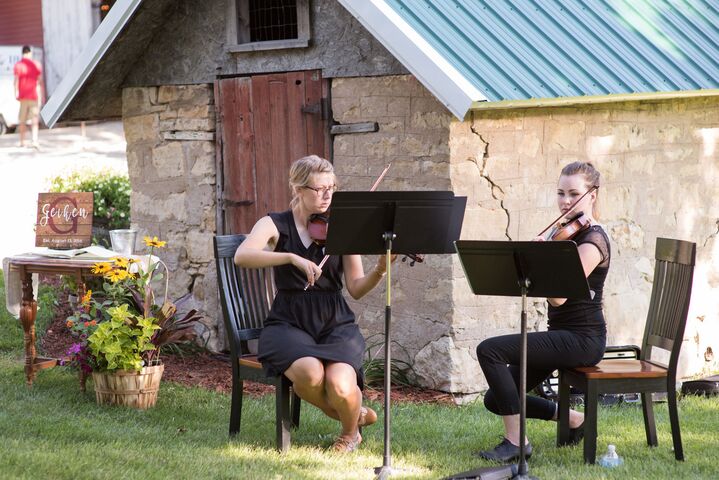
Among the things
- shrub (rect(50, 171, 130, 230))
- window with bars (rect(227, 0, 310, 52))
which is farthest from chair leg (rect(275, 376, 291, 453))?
shrub (rect(50, 171, 130, 230))

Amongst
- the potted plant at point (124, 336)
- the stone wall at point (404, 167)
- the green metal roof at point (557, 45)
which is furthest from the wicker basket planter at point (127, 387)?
the green metal roof at point (557, 45)

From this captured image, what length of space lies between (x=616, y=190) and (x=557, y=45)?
113 cm

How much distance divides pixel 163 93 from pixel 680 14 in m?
4.09

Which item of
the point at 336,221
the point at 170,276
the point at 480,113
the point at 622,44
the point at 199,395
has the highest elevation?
the point at 622,44

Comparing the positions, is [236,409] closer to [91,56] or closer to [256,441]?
[256,441]

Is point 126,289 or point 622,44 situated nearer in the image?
point 126,289

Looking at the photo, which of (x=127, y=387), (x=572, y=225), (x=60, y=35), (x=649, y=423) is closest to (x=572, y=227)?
(x=572, y=225)

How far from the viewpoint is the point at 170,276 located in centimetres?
908

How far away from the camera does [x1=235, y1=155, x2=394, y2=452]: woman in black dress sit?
5.87 metres

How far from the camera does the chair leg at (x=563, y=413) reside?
19.8ft

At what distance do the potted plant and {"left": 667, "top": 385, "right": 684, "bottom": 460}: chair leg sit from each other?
3.05 metres

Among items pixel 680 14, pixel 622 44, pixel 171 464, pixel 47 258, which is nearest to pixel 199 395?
pixel 47 258

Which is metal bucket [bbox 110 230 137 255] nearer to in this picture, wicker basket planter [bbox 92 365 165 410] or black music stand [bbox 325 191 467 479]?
wicker basket planter [bbox 92 365 165 410]

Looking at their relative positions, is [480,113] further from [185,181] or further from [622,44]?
[185,181]
